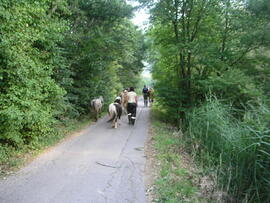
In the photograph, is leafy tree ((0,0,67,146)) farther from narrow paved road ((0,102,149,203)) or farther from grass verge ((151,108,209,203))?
grass verge ((151,108,209,203))

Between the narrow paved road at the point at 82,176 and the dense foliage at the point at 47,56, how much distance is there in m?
1.07

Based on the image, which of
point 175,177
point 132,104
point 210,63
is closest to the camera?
point 175,177

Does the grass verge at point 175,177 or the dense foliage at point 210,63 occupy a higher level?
the dense foliage at point 210,63

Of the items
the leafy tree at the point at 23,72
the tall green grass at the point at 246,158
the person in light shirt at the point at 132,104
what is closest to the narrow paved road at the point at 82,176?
the leafy tree at the point at 23,72

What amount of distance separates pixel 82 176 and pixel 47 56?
4.18m

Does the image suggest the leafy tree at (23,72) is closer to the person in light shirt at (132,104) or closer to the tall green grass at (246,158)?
the person in light shirt at (132,104)

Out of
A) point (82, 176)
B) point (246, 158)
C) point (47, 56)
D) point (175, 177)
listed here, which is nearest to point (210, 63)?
point (175, 177)

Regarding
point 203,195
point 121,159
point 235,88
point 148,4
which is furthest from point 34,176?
point 148,4

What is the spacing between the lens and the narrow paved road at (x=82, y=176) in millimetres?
3529

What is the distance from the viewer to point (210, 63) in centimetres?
955

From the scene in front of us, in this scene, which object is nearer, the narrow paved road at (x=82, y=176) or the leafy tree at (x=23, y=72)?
the narrow paved road at (x=82, y=176)

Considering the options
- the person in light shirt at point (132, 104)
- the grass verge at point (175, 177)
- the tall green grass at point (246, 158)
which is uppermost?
the person in light shirt at point (132, 104)

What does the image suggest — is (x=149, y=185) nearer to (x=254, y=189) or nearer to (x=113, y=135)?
(x=254, y=189)

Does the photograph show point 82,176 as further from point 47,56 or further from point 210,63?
point 210,63
